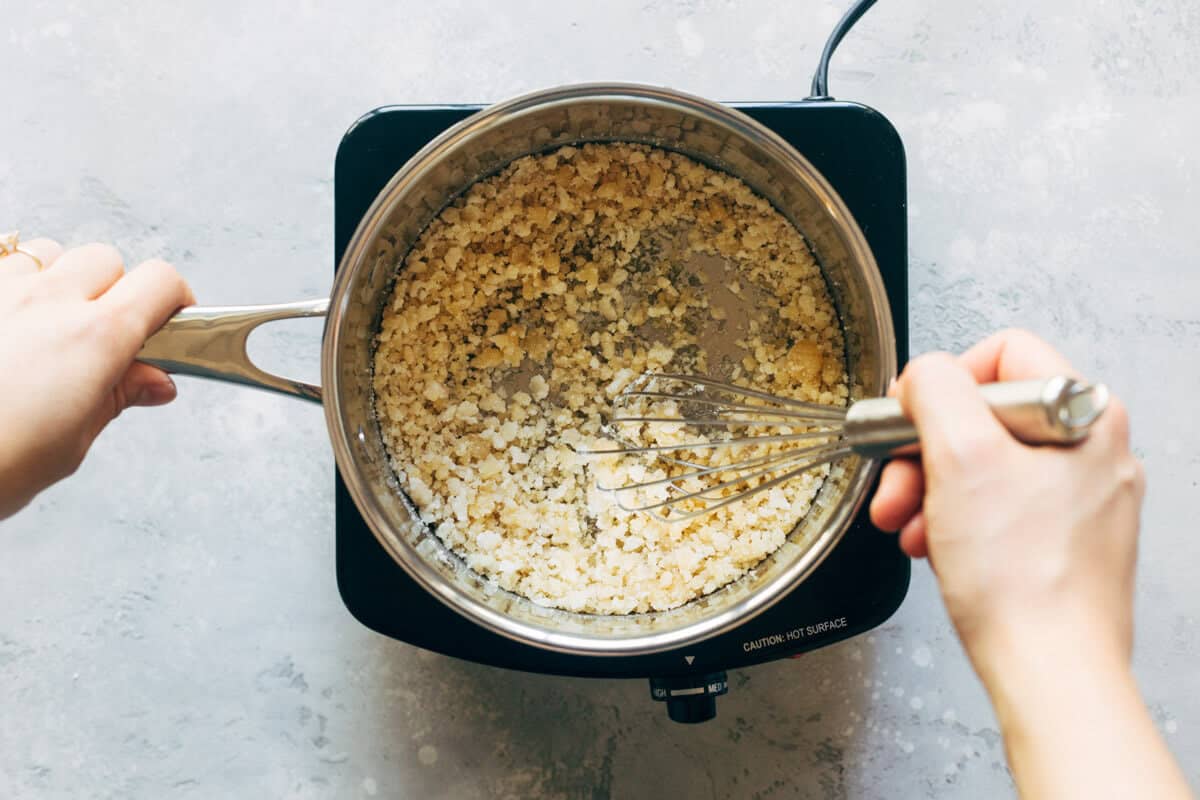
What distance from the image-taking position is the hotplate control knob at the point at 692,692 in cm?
69

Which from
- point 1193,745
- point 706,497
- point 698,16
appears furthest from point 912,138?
point 1193,745

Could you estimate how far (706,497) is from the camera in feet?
2.39

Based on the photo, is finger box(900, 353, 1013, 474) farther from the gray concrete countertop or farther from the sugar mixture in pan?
the gray concrete countertop

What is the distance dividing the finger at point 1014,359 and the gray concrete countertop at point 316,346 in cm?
29

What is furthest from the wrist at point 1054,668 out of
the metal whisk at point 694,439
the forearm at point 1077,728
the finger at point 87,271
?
the finger at point 87,271

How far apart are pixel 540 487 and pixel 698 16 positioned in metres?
0.44

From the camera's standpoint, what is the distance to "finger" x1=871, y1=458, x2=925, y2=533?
0.50m

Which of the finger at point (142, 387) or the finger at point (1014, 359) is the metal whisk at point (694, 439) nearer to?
the finger at point (1014, 359)

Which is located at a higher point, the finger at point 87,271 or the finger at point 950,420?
the finger at point 87,271

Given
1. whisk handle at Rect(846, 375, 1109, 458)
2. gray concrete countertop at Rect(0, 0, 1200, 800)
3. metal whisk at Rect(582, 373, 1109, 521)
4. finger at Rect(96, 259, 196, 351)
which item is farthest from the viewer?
gray concrete countertop at Rect(0, 0, 1200, 800)

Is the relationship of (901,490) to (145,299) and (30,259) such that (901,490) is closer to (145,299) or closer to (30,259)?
(145,299)

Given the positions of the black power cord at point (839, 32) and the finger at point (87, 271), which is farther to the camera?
the black power cord at point (839, 32)

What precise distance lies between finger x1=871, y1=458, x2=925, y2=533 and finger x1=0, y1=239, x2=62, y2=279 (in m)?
0.58

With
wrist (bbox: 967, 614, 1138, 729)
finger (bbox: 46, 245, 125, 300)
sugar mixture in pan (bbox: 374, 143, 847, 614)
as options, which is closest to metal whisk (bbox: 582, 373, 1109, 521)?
sugar mixture in pan (bbox: 374, 143, 847, 614)
